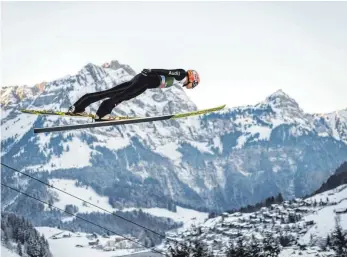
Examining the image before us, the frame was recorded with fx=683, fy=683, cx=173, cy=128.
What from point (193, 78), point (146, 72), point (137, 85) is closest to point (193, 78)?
point (193, 78)

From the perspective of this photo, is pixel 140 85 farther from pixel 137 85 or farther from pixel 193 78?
pixel 193 78

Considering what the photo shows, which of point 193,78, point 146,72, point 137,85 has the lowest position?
point 137,85

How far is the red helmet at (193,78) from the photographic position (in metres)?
19.7

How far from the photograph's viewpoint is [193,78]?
19.7m

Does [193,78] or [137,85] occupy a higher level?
[193,78]

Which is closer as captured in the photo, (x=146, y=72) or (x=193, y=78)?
(x=146, y=72)

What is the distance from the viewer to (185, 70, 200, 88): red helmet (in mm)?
19688

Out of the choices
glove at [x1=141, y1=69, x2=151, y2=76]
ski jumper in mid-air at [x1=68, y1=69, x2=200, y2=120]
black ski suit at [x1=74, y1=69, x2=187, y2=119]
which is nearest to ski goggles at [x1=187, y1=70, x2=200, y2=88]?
ski jumper in mid-air at [x1=68, y1=69, x2=200, y2=120]

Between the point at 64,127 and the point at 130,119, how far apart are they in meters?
2.15

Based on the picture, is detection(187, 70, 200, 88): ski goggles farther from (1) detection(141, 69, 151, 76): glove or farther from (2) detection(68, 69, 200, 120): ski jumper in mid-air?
(1) detection(141, 69, 151, 76): glove

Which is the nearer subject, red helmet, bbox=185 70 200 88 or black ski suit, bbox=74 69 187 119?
black ski suit, bbox=74 69 187 119

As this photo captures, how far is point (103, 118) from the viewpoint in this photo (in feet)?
64.2

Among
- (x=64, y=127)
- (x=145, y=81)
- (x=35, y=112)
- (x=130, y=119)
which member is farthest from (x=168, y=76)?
(x=35, y=112)

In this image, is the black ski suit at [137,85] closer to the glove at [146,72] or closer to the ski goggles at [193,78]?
the glove at [146,72]
